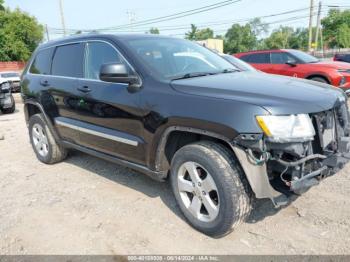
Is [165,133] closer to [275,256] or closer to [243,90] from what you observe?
[243,90]

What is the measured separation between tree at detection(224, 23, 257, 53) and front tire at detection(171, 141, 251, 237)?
74877 mm

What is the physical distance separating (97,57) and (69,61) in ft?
2.14

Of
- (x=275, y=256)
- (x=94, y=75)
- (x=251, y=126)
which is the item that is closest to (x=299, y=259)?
(x=275, y=256)

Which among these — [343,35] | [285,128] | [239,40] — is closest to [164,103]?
[285,128]

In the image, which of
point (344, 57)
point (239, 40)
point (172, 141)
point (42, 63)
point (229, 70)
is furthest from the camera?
point (239, 40)

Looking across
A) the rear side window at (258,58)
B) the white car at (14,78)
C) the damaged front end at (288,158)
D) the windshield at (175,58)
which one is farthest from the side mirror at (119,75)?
the white car at (14,78)

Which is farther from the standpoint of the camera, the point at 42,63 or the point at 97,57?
the point at 42,63

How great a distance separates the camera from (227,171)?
9.23 feet

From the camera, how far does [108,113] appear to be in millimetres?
3760

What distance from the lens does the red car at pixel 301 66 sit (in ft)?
30.6

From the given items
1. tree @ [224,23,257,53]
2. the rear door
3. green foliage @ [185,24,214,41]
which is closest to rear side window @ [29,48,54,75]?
the rear door

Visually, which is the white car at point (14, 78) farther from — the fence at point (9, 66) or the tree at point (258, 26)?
the tree at point (258, 26)

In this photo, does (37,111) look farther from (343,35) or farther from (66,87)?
(343,35)

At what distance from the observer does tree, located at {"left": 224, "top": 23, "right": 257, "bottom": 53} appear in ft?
251
